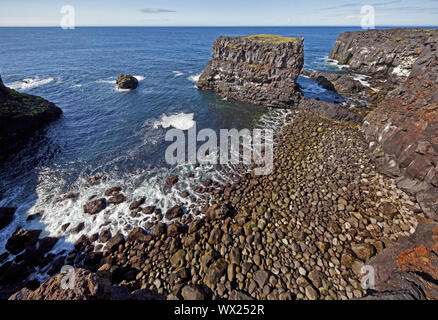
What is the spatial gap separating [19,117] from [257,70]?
42495mm

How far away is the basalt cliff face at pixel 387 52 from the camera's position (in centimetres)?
4303

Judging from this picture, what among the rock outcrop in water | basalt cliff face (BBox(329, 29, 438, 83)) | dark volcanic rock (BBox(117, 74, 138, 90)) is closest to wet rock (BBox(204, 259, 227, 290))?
the rock outcrop in water

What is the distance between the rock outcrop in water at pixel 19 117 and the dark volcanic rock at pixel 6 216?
1081 cm

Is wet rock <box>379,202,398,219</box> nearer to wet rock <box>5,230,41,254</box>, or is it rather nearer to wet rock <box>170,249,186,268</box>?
wet rock <box>170,249,186,268</box>

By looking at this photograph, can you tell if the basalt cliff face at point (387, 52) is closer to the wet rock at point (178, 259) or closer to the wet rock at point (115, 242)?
the wet rock at point (178, 259)

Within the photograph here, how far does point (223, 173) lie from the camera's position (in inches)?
806

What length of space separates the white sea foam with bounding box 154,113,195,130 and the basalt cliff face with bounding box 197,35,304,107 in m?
12.6

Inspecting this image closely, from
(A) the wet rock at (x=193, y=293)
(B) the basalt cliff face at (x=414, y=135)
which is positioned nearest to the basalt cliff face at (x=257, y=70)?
(B) the basalt cliff face at (x=414, y=135)

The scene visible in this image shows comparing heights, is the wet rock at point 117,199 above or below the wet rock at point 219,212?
below

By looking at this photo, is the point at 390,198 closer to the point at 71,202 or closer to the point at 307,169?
the point at 307,169

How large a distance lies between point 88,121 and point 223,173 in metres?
27.8

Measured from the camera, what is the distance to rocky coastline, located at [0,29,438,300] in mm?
10273
